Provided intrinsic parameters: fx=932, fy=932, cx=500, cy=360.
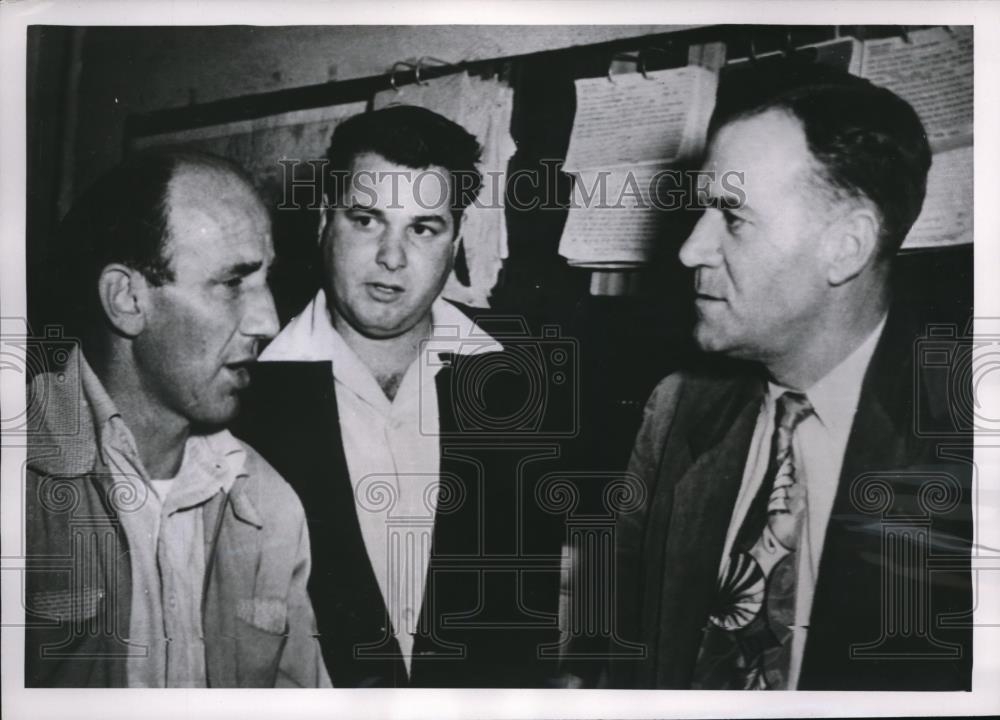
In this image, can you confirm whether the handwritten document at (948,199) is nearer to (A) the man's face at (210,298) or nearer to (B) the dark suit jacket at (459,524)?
(B) the dark suit jacket at (459,524)

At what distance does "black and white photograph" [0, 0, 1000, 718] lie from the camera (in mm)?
2266

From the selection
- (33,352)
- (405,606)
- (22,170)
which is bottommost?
(405,606)

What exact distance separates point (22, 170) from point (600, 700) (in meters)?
1.93

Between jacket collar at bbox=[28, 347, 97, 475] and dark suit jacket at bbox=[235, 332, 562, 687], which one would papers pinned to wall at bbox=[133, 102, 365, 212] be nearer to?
dark suit jacket at bbox=[235, 332, 562, 687]

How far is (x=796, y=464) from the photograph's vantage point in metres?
2.27

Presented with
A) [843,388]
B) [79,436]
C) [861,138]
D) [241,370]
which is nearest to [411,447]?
[241,370]

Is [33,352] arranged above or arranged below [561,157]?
below

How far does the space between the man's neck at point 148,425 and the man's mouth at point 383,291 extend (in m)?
0.56

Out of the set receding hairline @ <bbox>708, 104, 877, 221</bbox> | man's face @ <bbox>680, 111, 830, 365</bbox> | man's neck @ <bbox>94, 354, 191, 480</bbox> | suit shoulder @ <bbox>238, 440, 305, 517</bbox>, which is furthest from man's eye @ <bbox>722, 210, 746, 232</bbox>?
man's neck @ <bbox>94, 354, 191, 480</bbox>

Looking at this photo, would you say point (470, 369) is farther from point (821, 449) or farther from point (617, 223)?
point (821, 449)

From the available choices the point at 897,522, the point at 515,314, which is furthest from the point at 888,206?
the point at 515,314

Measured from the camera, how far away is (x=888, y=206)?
7.33 feet

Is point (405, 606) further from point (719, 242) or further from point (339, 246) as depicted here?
point (719, 242)

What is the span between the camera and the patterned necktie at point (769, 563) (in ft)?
7.43
